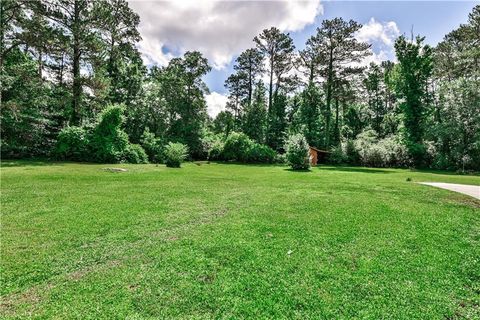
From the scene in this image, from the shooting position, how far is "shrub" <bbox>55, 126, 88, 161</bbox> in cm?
2053

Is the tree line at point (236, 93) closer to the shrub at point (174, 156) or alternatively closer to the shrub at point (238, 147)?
the shrub at point (238, 147)

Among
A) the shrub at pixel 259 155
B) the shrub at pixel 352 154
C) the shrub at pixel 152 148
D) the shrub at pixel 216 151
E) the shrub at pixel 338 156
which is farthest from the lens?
the shrub at pixel 216 151

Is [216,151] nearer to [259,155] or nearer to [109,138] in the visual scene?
[259,155]

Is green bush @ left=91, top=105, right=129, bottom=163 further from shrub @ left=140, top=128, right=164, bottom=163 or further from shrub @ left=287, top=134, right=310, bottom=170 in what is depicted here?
shrub @ left=287, top=134, right=310, bottom=170

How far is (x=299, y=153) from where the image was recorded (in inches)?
869

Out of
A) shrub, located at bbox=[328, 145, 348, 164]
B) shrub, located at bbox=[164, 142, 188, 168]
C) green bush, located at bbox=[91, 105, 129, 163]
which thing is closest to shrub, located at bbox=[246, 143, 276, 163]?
shrub, located at bbox=[328, 145, 348, 164]

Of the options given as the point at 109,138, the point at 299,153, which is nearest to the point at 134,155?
the point at 109,138

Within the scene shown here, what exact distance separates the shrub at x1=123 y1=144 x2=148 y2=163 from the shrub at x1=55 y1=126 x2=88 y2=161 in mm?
3054

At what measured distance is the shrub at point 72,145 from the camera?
20.5 m

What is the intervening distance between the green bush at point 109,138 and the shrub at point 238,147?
1211cm

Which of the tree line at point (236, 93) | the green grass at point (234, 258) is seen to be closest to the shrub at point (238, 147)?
the tree line at point (236, 93)

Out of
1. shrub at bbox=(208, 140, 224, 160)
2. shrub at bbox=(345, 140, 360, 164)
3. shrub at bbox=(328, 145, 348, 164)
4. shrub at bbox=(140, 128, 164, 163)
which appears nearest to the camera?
shrub at bbox=(140, 128, 164, 163)

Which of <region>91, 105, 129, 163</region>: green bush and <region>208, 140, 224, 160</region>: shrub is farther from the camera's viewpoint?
<region>208, 140, 224, 160</region>: shrub

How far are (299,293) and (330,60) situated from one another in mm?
35273
